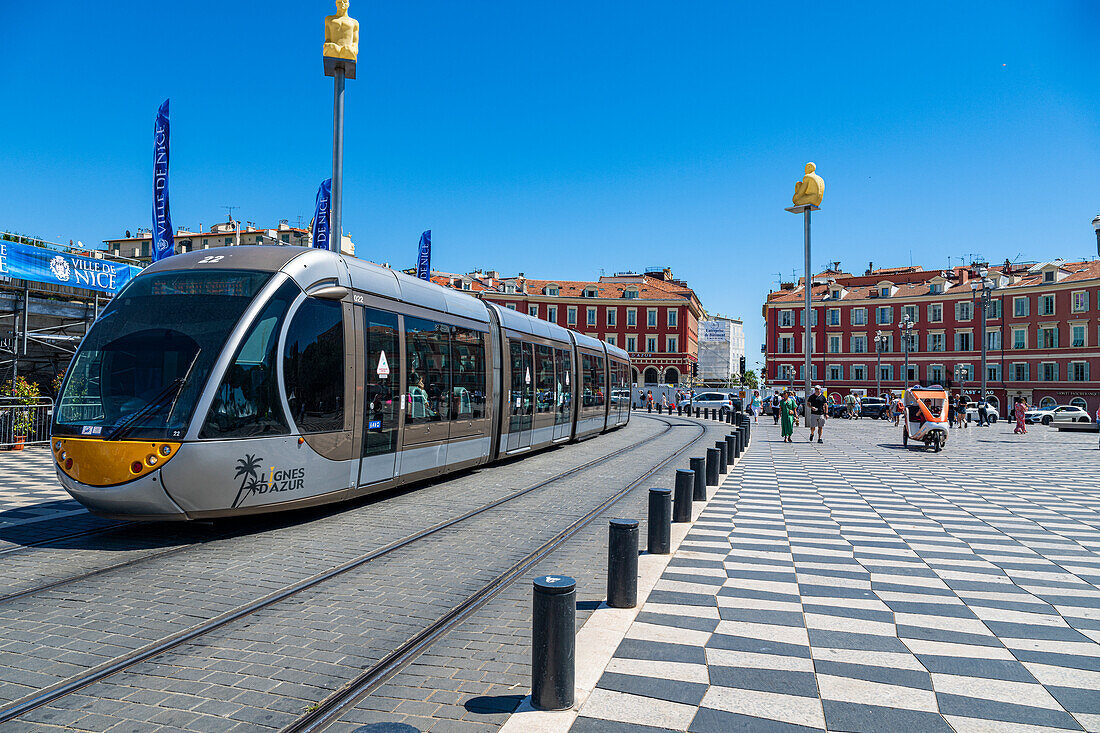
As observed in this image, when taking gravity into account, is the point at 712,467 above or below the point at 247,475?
below

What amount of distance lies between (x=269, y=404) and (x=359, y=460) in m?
1.72

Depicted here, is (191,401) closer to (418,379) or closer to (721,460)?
(418,379)

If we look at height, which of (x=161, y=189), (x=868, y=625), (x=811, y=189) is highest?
(x=811, y=189)

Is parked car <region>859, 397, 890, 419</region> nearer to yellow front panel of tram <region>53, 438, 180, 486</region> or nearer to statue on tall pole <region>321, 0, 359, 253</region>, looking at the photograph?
statue on tall pole <region>321, 0, 359, 253</region>

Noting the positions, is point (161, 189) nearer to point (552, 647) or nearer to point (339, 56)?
point (339, 56)

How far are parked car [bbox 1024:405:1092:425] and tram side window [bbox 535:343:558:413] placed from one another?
1429 inches

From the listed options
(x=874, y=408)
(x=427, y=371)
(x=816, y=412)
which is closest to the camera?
(x=427, y=371)

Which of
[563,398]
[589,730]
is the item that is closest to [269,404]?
[589,730]

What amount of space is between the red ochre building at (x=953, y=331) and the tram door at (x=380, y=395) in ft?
211

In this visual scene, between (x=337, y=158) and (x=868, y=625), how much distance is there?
12.1 meters

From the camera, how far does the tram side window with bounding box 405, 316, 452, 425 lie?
10.1 m

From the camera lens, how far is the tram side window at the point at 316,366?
775 cm

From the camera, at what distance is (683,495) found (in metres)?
9.02

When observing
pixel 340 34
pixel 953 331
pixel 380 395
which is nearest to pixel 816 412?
pixel 340 34
